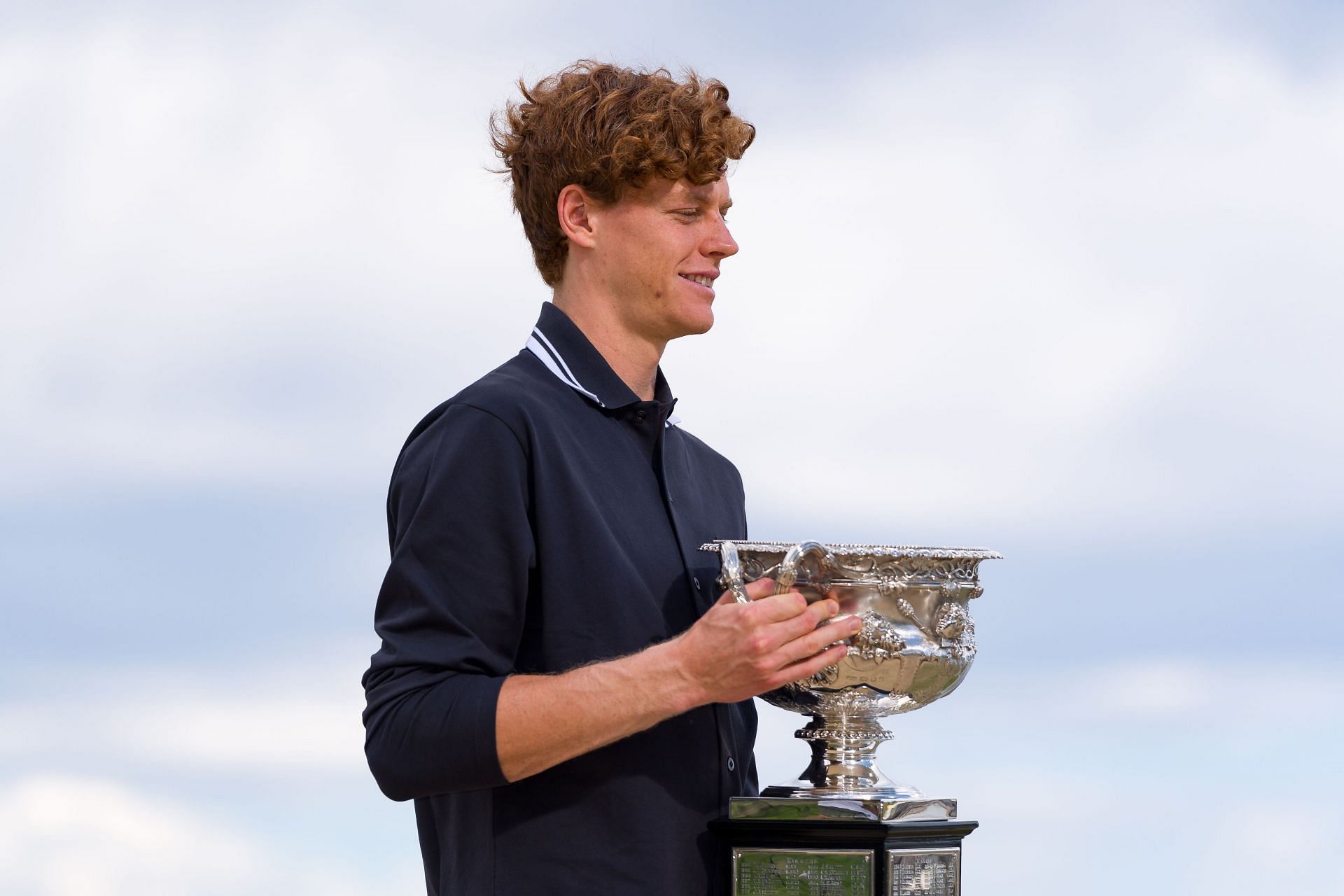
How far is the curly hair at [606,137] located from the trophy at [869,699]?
700 millimetres

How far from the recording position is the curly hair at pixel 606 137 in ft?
9.04

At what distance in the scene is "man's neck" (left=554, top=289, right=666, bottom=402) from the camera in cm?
287

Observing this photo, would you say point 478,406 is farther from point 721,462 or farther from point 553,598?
point 721,462

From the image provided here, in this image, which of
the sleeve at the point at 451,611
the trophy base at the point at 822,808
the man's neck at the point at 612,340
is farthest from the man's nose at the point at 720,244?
the trophy base at the point at 822,808

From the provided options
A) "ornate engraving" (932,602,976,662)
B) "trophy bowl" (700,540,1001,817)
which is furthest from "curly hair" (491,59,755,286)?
"ornate engraving" (932,602,976,662)

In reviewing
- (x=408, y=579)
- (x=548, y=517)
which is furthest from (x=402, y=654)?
(x=548, y=517)

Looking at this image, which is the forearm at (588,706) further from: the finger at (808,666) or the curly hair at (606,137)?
the curly hair at (606,137)

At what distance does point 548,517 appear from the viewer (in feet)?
8.29

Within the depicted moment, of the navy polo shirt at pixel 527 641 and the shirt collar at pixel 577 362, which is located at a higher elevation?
the shirt collar at pixel 577 362

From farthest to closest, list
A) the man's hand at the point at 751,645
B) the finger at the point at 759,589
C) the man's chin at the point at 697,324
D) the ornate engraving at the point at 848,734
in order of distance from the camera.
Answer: the man's chin at the point at 697,324, the ornate engraving at the point at 848,734, the finger at the point at 759,589, the man's hand at the point at 751,645

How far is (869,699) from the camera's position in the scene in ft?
8.52

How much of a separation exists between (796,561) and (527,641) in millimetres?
471

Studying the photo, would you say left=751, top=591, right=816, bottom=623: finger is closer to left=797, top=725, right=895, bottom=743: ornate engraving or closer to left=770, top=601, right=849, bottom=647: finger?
left=770, top=601, right=849, bottom=647: finger

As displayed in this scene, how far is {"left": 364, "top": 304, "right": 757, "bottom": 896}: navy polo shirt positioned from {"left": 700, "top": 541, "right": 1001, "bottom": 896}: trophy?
0.36ft
